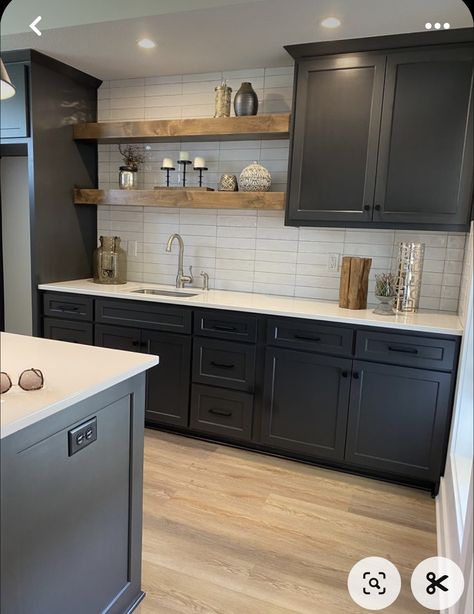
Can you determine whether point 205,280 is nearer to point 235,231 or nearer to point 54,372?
point 235,231

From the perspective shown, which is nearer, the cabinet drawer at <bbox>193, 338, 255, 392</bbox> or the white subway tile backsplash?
the cabinet drawer at <bbox>193, 338, 255, 392</bbox>

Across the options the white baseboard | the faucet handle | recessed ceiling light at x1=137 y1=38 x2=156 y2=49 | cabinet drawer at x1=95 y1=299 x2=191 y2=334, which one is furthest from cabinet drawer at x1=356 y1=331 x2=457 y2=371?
recessed ceiling light at x1=137 y1=38 x2=156 y2=49

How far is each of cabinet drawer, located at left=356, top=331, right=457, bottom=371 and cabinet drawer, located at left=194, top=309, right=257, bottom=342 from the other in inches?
23.1

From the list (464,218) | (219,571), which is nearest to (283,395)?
(219,571)

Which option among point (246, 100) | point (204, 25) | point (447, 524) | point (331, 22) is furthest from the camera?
point (246, 100)

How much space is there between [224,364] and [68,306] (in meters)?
1.10

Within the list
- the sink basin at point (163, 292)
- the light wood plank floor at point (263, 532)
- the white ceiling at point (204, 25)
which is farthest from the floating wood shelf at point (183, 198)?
the light wood plank floor at point (263, 532)

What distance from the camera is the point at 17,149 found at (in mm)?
2652

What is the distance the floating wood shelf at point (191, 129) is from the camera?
2.59 meters

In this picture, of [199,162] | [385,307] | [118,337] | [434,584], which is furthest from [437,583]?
[199,162]

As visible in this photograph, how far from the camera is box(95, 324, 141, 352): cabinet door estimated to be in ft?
9.06

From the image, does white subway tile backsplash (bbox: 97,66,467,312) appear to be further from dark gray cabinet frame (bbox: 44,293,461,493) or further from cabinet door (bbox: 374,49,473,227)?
dark gray cabinet frame (bbox: 44,293,461,493)

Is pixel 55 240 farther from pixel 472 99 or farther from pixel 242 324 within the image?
pixel 472 99

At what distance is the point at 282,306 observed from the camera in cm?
255
